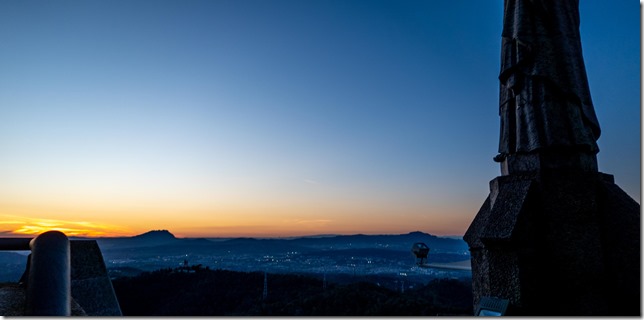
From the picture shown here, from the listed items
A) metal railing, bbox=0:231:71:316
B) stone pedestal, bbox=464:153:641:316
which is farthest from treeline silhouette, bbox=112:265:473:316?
metal railing, bbox=0:231:71:316

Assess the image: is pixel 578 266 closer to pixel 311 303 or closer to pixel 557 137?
pixel 557 137

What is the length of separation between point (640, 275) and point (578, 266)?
1.36ft

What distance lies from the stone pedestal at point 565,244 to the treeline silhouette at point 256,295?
7785mm

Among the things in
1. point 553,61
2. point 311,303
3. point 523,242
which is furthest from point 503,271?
point 311,303

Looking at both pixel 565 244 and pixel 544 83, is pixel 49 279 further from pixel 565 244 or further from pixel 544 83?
pixel 544 83

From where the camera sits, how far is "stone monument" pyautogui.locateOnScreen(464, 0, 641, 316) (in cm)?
330

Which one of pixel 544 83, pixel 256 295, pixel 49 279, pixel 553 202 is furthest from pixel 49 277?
pixel 256 295

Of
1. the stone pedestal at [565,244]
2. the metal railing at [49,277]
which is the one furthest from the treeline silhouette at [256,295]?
the metal railing at [49,277]

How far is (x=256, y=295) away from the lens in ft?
59.4

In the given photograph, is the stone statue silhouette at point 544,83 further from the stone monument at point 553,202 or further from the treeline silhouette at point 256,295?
the treeline silhouette at point 256,295

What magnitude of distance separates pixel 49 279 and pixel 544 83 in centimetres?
378

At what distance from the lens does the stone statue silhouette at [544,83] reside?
3551mm

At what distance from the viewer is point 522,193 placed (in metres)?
3.50

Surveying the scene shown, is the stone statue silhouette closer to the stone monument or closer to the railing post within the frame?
the stone monument
